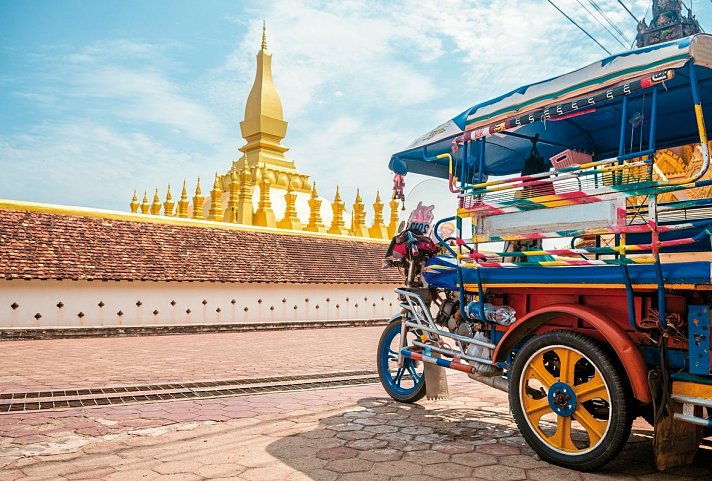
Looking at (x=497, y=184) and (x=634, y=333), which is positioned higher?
(x=497, y=184)

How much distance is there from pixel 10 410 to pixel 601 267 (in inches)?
211

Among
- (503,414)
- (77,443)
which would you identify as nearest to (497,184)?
(503,414)

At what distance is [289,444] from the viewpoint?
4160 millimetres

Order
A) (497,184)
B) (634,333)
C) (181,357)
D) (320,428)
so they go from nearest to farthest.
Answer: (634,333)
(497,184)
(320,428)
(181,357)

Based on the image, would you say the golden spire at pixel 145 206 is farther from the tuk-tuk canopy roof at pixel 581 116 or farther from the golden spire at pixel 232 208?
the tuk-tuk canopy roof at pixel 581 116

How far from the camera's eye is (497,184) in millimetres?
4195

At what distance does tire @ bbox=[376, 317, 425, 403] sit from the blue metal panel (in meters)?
2.74

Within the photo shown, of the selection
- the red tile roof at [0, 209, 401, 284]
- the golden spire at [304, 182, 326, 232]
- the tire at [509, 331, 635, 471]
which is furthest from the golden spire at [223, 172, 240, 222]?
the tire at [509, 331, 635, 471]

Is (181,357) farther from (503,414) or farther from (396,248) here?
(503,414)

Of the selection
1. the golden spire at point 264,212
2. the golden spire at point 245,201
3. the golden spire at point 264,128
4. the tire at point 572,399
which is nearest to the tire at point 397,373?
the tire at point 572,399

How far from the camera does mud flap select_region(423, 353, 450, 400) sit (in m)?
5.39

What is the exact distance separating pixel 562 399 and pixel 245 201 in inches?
825

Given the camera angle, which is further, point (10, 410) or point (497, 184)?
point (10, 410)

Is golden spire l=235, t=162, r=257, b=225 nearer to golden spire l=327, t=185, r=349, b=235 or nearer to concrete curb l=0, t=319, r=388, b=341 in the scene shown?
golden spire l=327, t=185, r=349, b=235
